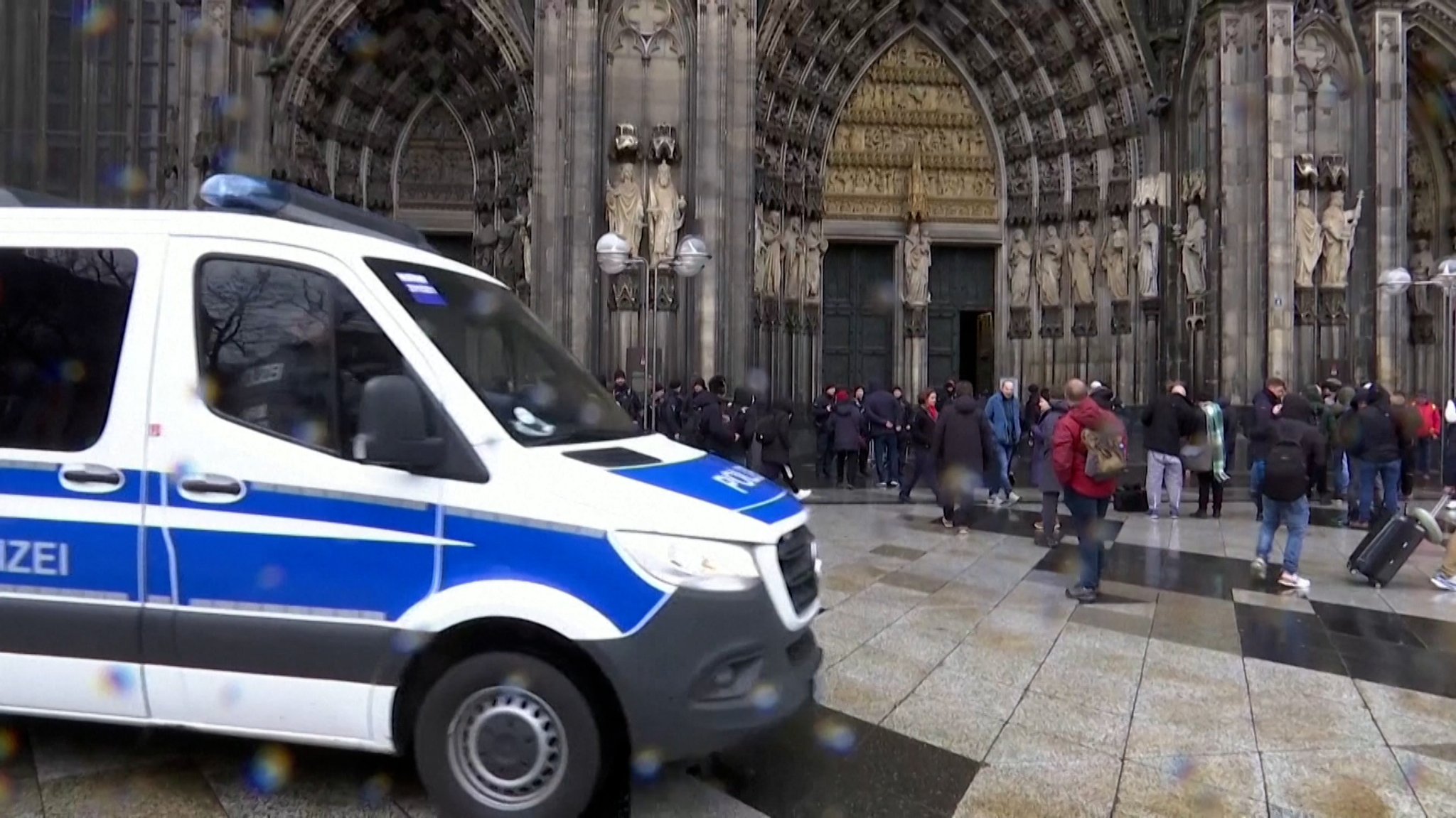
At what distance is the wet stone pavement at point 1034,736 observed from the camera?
3725mm

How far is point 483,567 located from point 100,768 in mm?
2074

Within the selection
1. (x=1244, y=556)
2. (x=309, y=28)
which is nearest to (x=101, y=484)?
(x=1244, y=556)

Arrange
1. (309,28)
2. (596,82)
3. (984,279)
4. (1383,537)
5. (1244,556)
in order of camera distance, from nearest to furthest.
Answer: (1383,537) < (1244,556) < (596,82) < (309,28) < (984,279)

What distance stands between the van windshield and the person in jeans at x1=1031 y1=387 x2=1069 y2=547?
521 centimetres

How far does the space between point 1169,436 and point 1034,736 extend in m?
8.05

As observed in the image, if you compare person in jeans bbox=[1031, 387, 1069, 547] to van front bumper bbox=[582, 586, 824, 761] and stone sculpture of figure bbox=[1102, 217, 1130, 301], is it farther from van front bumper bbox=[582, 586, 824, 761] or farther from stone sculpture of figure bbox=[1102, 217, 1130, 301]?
stone sculpture of figure bbox=[1102, 217, 1130, 301]

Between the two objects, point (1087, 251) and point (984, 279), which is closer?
point (1087, 251)

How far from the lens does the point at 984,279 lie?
2138 centimetres

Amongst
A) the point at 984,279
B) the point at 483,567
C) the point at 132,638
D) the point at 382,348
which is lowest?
the point at 132,638

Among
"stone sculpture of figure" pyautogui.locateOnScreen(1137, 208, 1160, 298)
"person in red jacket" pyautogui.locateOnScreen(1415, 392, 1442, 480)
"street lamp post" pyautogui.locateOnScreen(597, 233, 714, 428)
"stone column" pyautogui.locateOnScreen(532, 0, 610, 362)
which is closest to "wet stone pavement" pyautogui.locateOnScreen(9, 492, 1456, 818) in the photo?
"street lamp post" pyautogui.locateOnScreen(597, 233, 714, 428)

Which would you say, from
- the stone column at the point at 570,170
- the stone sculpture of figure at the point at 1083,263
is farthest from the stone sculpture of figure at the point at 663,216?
the stone sculpture of figure at the point at 1083,263

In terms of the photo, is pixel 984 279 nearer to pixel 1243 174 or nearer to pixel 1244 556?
pixel 1243 174

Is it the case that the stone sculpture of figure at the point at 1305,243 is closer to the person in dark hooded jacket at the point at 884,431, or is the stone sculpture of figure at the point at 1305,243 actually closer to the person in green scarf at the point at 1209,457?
the person in green scarf at the point at 1209,457

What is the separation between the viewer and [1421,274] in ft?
67.7
